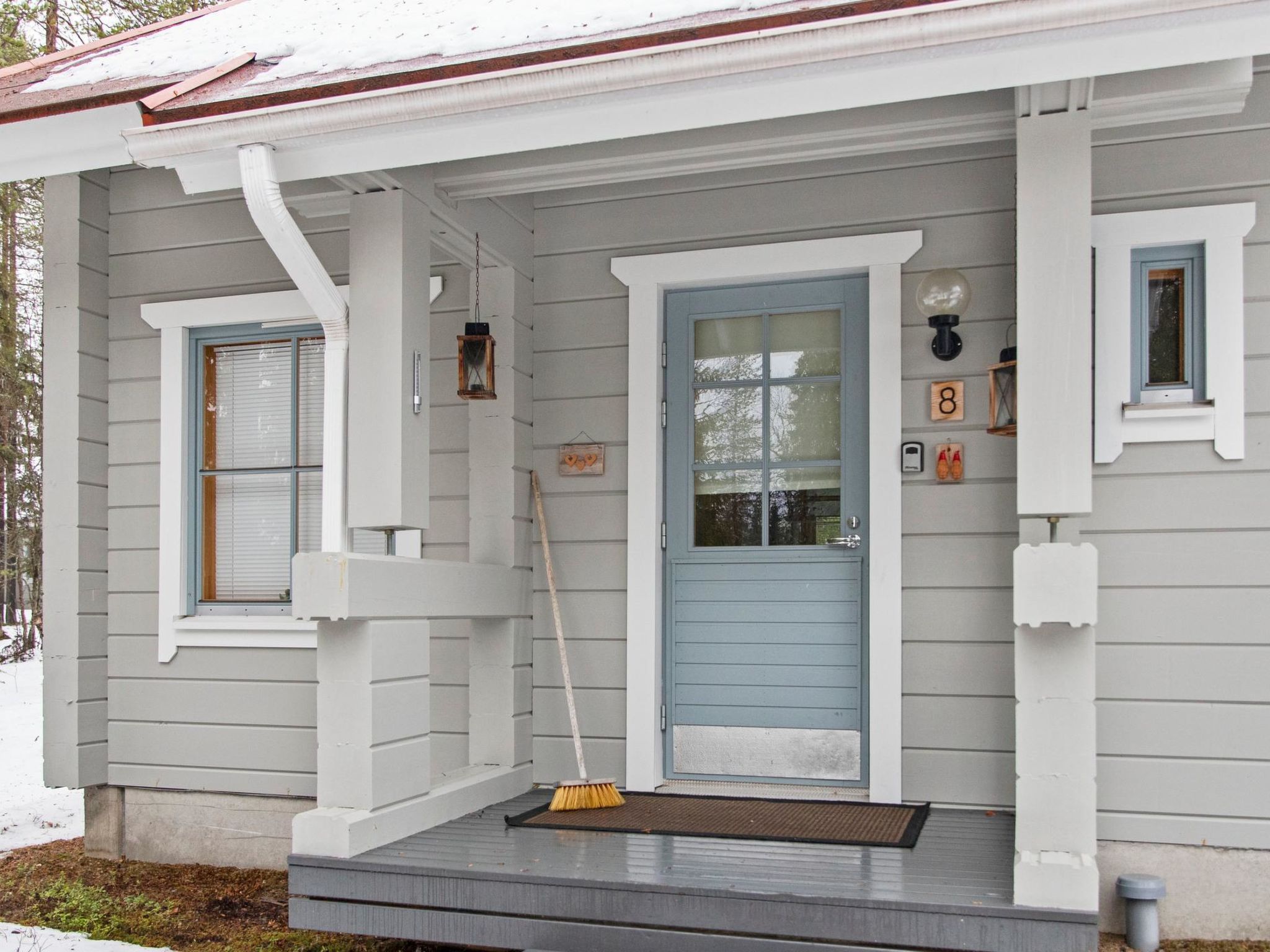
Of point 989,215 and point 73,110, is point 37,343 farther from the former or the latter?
point 989,215

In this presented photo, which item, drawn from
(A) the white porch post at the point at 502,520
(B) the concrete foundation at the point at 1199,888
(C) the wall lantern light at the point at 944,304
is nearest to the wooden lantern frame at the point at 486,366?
(A) the white porch post at the point at 502,520

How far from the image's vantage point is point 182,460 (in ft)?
15.5

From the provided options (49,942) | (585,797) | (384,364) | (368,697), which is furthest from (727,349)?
(49,942)

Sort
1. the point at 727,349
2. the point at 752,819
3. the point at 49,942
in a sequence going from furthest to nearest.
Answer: the point at 727,349 < the point at 49,942 < the point at 752,819

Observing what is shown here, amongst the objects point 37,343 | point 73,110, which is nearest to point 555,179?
point 73,110

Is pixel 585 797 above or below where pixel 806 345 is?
below

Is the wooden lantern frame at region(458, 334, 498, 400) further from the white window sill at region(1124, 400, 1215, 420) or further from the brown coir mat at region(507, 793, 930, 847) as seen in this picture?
the white window sill at region(1124, 400, 1215, 420)

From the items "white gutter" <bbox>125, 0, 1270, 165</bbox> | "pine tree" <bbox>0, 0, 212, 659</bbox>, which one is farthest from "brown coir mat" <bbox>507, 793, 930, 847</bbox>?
"pine tree" <bbox>0, 0, 212, 659</bbox>

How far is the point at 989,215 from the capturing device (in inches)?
151

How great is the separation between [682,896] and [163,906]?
2.27 meters

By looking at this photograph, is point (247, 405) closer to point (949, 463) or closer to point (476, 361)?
point (476, 361)

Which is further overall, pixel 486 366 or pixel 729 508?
pixel 729 508

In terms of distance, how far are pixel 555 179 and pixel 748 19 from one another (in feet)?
4.25

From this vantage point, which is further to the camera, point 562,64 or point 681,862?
point 681,862
